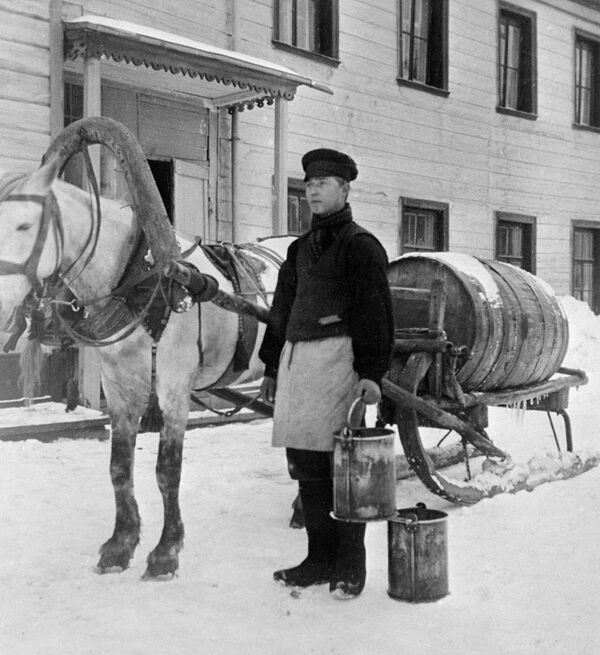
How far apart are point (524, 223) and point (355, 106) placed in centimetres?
471

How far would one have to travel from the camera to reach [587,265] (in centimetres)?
1611

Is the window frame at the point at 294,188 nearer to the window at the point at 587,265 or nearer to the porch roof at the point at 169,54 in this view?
the porch roof at the point at 169,54

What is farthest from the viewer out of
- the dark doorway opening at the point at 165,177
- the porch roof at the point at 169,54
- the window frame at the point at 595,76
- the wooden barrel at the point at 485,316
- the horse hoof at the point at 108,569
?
the window frame at the point at 595,76

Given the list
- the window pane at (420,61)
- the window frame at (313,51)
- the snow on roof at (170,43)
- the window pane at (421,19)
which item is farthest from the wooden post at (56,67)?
the window pane at (421,19)

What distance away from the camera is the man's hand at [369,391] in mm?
3631

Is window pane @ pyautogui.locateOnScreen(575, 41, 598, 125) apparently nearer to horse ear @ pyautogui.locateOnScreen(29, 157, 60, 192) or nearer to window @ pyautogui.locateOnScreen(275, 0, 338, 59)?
window @ pyautogui.locateOnScreen(275, 0, 338, 59)

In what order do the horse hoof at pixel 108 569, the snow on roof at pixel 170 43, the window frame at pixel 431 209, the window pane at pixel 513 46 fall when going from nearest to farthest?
the horse hoof at pixel 108 569, the snow on roof at pixel 170 43, the window frame at pixel 431 209, the window pane at pixel 513 46

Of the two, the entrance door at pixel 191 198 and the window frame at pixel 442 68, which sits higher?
the window frame at pixel 442 68

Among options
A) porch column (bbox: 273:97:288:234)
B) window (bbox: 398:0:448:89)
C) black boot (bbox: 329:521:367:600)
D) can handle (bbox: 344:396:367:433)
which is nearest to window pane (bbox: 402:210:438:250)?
window (bbox: 398:0:448:89)

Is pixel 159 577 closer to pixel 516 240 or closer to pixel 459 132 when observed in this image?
pixel 459 132

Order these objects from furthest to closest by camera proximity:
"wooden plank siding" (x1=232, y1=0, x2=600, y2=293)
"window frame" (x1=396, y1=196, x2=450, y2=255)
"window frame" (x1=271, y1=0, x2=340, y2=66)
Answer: "window frame" (x1=396, y1=196, x2=450, y2=255) → "wooden plank siding" (x1=232, y1=0, x2=600, y2=293) → "window frame" (x1=271, y1=0, x2=340, y2=66)

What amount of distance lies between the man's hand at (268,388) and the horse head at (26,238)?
1255 millimetres

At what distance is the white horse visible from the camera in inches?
143

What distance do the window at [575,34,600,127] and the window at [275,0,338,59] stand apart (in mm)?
6616
